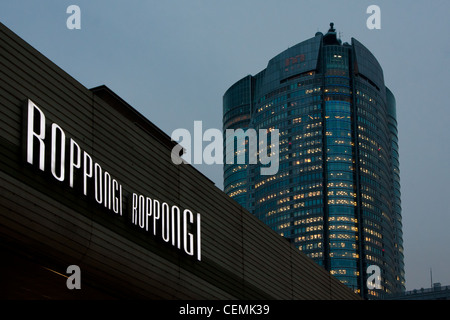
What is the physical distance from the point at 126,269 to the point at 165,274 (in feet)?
9.53

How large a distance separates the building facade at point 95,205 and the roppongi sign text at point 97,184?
38 millimetres

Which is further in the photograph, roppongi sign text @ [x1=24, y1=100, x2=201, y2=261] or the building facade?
A: roppongi sign text @ [x1=24, y1=100, x2=201, y2=261]

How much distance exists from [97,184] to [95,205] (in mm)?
709

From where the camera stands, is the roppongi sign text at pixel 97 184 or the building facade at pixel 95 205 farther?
the roppongi sign text at pixel 97 184

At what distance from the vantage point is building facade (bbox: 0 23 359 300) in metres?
22.0

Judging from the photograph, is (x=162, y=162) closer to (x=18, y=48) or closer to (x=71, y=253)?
(x=71, y=253)

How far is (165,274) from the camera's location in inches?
1152

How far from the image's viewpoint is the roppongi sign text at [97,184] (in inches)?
891

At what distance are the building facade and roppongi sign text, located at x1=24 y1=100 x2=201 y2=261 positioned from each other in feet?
0.12

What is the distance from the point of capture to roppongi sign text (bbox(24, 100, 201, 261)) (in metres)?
22.6

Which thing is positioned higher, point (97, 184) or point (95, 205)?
point (97, 184)

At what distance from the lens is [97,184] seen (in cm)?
2523
